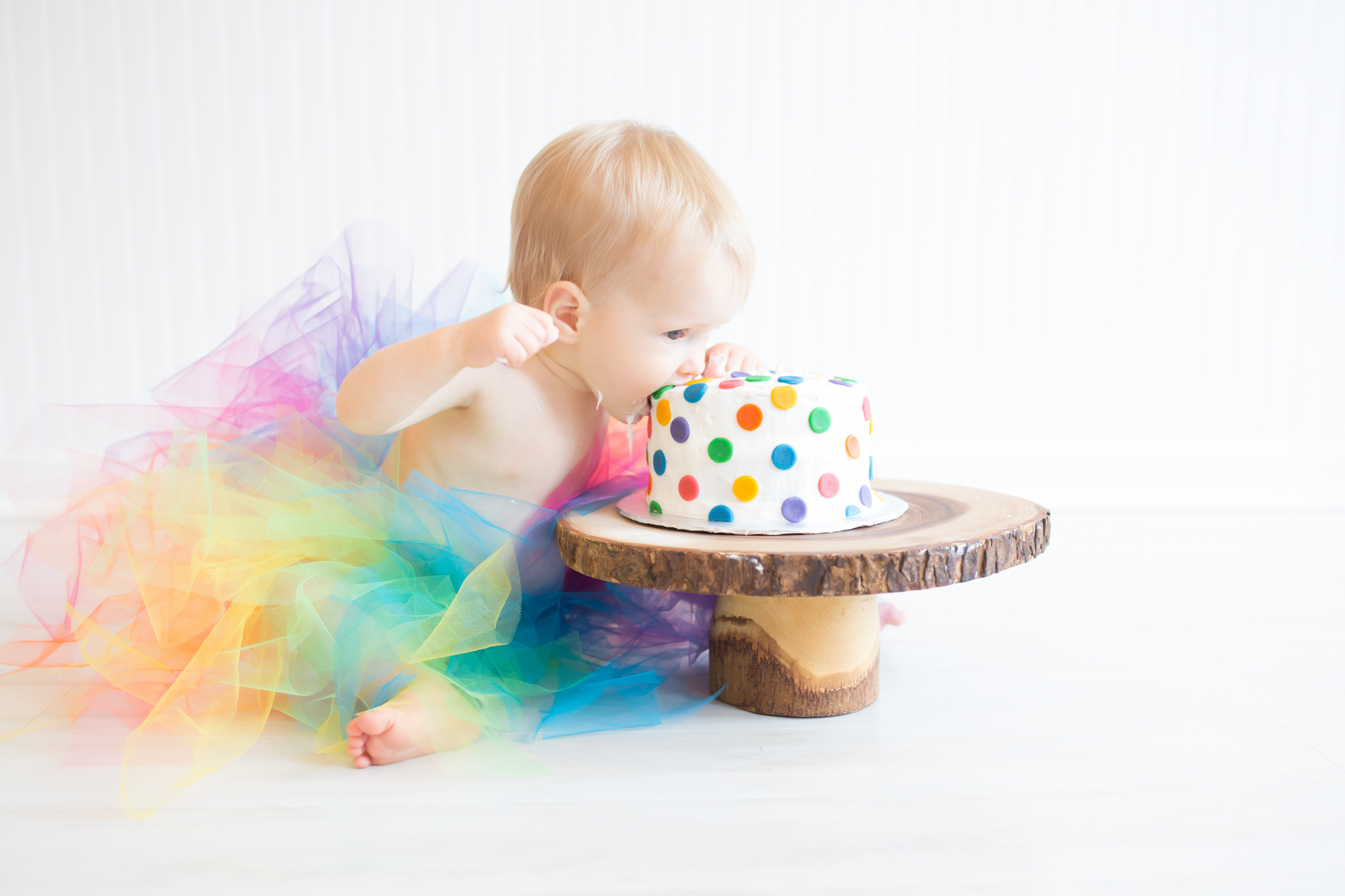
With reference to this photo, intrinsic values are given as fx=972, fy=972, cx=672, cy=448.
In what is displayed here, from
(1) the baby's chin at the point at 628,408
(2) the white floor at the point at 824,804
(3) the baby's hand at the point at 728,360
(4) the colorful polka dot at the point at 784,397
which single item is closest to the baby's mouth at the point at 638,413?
(1) the baby's chin at the point at 628,408

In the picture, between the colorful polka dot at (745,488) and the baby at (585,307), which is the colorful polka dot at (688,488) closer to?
the colorful polka dot at (745,488)

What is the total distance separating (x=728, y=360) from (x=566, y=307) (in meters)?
0.26

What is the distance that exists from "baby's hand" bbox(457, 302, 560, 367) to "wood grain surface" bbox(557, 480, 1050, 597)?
21 cm

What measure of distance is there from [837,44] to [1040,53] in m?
0.54

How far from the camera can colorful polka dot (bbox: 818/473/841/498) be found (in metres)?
1.10

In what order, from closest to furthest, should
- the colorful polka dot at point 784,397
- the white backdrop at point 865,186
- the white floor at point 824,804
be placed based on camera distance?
the white floor at point 824,804, the colorful polka dot at point 784,397, the white backdrop at point 865,186

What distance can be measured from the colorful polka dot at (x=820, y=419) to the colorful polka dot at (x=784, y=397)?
24mm

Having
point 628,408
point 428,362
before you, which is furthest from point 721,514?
point 428,362

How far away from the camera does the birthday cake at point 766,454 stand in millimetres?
1087

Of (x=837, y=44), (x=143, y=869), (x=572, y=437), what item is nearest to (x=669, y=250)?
(x=572, y=437)

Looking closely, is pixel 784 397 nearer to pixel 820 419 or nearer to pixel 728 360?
A: pixel 820 419

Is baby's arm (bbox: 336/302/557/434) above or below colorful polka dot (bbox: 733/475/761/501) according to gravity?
above

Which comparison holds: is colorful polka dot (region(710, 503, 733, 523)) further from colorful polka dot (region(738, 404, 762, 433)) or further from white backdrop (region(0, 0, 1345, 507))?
white backdrop (region(0, 0, 1345, 507))

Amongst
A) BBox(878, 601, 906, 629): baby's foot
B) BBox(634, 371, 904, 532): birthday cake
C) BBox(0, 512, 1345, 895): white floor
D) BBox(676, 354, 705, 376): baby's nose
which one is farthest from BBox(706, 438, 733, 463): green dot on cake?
BBox(878, 601, 906, 629): baby's foot
